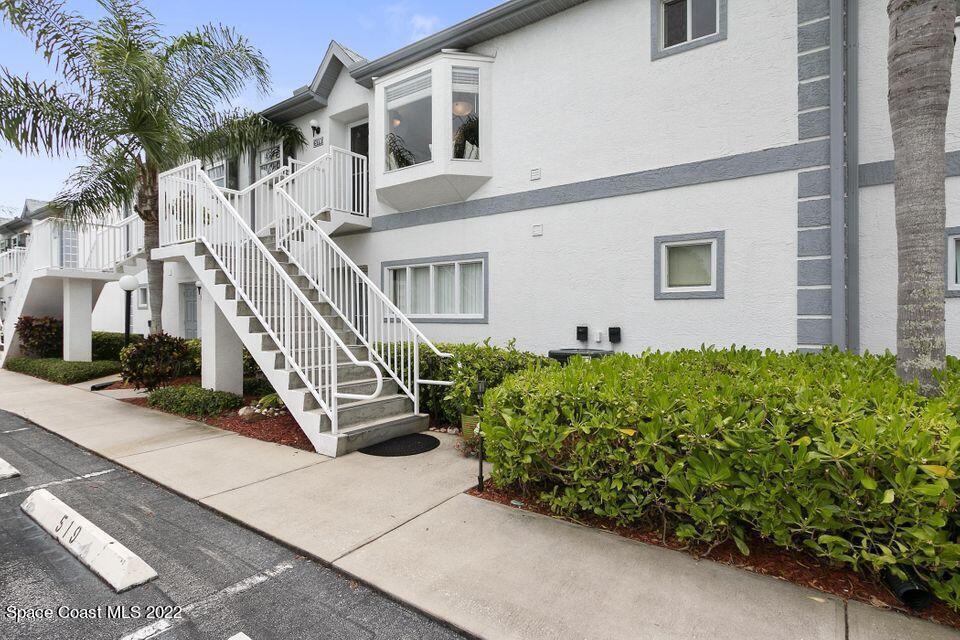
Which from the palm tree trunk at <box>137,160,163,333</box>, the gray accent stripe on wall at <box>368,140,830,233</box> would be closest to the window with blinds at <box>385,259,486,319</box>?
the gray accent stripe on wall at <box>368,140,830,233</box>

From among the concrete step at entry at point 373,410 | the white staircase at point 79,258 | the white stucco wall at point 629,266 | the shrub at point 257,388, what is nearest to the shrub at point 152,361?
the shrub at point 257,388

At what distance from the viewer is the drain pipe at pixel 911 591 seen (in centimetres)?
233

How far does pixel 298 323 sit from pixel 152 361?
338 centimetres

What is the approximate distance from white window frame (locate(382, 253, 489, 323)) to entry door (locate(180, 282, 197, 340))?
7.14 metres

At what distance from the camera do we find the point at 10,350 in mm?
11836

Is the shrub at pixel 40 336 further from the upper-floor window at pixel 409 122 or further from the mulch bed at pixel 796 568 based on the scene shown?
the mulch bed at pixel 796 568

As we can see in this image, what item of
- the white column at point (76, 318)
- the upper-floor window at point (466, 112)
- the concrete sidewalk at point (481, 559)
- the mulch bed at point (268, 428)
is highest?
the upper-floor window at point (466, 112)

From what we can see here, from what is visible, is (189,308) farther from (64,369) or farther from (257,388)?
(257,388)

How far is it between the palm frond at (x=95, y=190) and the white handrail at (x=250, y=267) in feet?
13.2

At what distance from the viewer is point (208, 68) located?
380 inches

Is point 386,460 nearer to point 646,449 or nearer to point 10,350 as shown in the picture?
point 646,449

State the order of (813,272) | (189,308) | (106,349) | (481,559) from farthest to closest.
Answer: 1. (189,308)
2. (106,349)
3. (813,272)
4. (481,559)

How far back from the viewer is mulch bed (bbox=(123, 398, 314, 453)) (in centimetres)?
548

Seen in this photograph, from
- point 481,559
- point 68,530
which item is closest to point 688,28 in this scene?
point 481,559
